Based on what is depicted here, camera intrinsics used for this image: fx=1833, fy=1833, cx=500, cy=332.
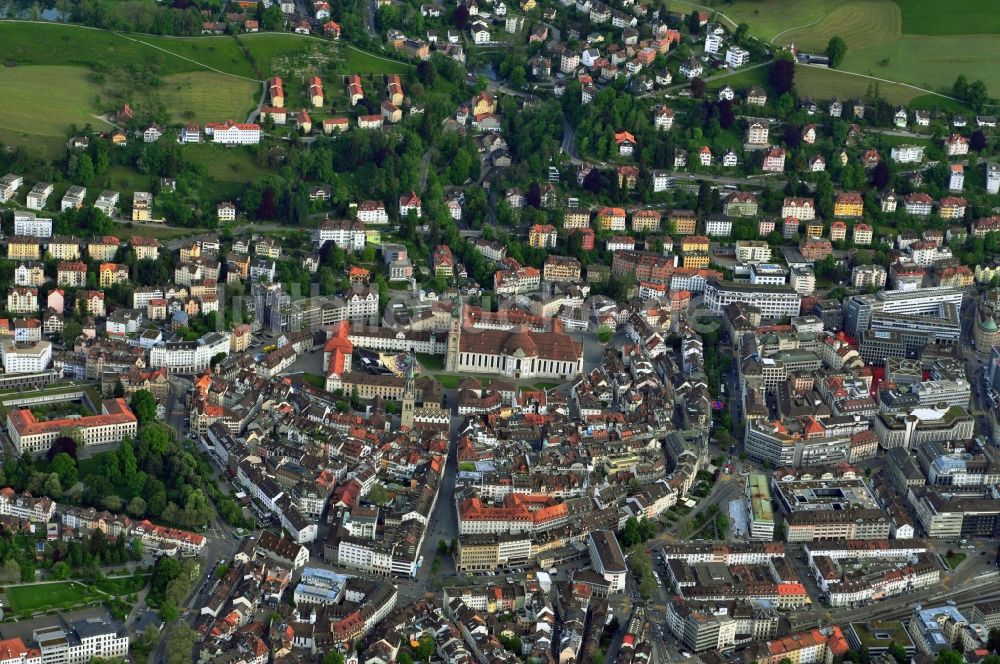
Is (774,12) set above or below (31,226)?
above

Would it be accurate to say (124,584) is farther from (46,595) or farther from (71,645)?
(71,645)

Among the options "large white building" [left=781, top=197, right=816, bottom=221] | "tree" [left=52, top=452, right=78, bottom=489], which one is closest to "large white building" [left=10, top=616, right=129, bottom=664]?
"tree" [left=52, top=452, right=78, bottom=489]

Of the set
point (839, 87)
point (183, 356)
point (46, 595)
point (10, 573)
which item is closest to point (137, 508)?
point (46, 595)

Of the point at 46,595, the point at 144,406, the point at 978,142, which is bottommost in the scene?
the point at 46,595

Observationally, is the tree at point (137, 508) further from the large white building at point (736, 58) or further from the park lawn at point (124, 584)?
the large white building at point (736, 58)

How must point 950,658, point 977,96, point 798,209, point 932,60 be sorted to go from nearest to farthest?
point 950,658 → point 798,209 → point 977,96 → point 932,60

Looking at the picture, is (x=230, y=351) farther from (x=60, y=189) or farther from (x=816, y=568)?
(x=816, y=568)

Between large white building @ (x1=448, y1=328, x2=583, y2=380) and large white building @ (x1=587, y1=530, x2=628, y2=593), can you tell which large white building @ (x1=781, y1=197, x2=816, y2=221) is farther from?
large white building @ (x1=587, y1=530, x2=628, y2=593)
